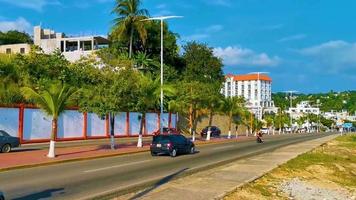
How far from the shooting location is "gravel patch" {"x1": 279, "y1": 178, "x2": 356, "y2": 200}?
17.0 metres

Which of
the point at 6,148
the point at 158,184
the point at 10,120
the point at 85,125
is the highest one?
the point at 10,120

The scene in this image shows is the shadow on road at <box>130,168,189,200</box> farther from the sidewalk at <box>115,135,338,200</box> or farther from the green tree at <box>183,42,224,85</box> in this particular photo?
the green tree at <box>183,42,224,85</box>

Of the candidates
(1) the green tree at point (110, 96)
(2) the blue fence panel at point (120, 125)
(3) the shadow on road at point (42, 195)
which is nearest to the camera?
(3) the shadow on road at point (42, 195)

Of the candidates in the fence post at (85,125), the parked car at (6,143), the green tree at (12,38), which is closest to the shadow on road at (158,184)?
the parked car at (6,143)

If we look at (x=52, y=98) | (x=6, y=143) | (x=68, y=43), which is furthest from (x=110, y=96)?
(x=68, y=43)

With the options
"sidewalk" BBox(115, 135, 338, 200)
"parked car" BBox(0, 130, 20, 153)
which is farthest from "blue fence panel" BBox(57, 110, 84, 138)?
"sidewalk" BBox(115, 135, 338, 200)

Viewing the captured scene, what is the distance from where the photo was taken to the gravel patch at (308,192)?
17025mm

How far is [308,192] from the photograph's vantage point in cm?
1803

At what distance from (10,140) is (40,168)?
9.79 m

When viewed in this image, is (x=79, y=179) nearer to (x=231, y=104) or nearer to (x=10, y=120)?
(x=10, y=120)

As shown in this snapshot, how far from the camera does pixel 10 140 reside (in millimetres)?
31016

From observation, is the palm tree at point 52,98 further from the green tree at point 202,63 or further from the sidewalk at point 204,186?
the green tree at point 202,63

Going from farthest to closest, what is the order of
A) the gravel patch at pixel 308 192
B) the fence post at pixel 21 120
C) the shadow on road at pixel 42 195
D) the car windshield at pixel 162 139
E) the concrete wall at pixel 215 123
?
1. the concrete wall at pixel 215 123
2. the fence post at pixel 21 120
3. the car windshield at pixel 162 139
4. the gravel patch at pixel 308 192
5. the shadow on road at pixel 42 195

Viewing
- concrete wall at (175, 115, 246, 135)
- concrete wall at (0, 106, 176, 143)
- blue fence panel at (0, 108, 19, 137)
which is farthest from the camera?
concrete wall at (175, 115, 246, 135)
